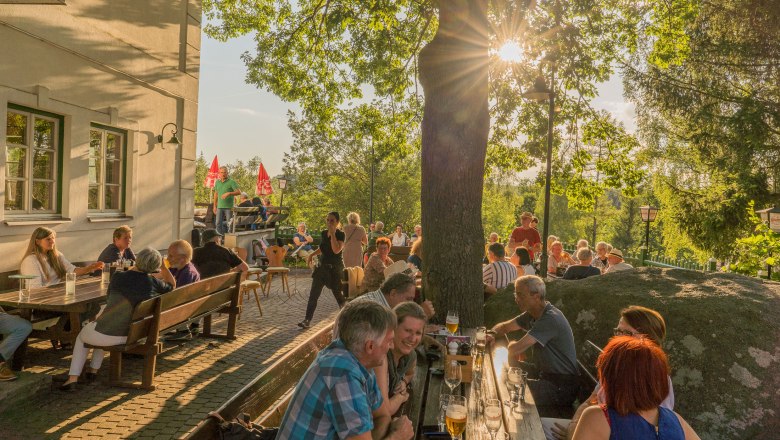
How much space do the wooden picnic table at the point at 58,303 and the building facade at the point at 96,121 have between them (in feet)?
4.63

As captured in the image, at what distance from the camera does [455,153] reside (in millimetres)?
6148

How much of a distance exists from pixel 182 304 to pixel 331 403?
4583 millimetres

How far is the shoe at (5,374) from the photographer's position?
16.8 feet

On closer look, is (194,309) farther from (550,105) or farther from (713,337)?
(550,105)

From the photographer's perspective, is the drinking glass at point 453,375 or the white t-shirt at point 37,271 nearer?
the drinking glass at point 453,375

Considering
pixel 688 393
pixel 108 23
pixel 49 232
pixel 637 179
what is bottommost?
pixel 688 393

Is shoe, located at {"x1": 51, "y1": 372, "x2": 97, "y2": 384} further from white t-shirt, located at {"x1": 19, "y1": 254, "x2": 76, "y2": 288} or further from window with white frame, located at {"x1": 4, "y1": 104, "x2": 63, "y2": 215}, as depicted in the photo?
window with white frame, located at {"x1": 4, "y1": 104, "x2": 63, "y2": 215}

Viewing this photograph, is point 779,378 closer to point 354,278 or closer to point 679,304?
point 679,304

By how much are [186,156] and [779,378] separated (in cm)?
1099

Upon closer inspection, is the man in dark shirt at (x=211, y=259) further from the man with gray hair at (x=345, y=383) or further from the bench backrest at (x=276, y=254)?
the man with gray hair at (x=345, y=383)

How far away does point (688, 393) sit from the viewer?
177 inches

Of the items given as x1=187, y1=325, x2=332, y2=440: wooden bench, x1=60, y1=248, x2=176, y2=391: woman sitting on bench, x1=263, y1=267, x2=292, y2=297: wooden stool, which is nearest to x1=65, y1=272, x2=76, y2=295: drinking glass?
x1=60, y1=248, x2=176, y2=391: woman sitting on bench

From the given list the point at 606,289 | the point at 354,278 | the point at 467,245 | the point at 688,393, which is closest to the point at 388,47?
the point at 354,278

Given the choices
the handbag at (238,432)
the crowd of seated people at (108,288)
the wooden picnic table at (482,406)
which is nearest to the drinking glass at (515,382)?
the wooden picnic table at (482,406)
